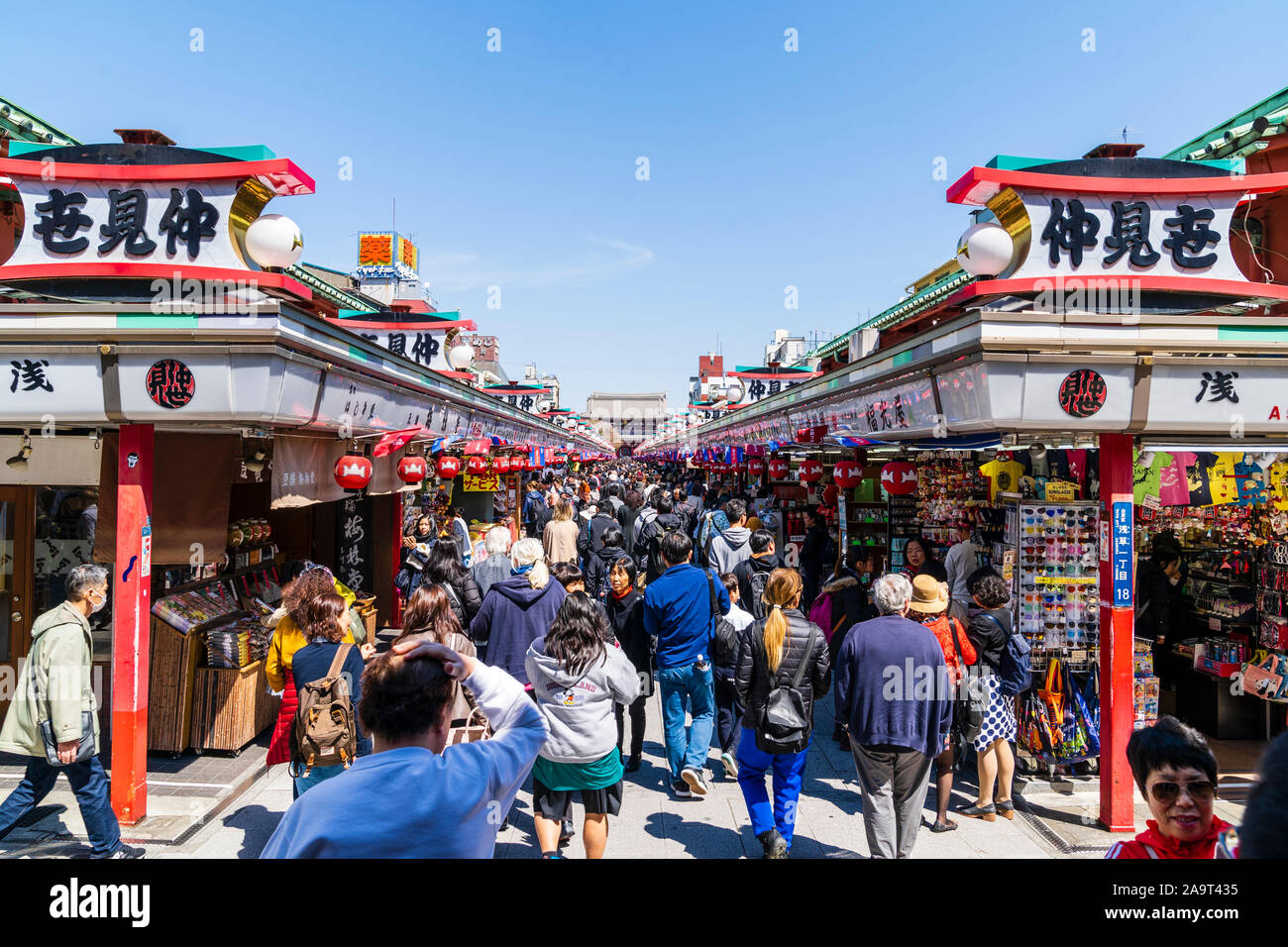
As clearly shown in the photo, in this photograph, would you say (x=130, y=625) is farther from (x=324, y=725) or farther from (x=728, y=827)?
(x=728, y=827)

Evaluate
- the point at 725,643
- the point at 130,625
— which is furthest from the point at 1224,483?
the point at 130,625

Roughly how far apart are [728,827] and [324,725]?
119 inches

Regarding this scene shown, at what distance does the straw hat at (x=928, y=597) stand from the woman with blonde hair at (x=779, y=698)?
3.37 feet

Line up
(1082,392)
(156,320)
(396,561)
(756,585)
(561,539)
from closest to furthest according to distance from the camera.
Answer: (156,320) → (1082,392) → (756,585) → (561,539) → (396,561)

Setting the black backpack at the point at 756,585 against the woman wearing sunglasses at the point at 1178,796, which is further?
the black backpack at the point at 756,585

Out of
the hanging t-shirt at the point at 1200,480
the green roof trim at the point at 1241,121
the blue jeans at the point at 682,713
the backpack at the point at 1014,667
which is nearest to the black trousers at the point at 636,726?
the blue jeans at the point at 682,713

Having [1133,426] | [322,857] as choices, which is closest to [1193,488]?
[1133,426]

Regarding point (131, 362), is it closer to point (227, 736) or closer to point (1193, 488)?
point (227, 736)

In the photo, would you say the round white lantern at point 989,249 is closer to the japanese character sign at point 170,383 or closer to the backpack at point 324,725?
the backpack at point 324,725

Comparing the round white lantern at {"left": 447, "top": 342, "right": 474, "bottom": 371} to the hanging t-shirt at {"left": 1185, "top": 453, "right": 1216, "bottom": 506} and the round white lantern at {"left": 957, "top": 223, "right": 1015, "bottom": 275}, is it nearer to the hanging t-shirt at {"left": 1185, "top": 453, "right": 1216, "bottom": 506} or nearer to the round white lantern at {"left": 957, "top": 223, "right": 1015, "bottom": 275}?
the round white lantern at {"left": 957, "top": 223, "right": 1015, "bottom": 275}

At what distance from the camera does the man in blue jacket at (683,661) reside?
584 cm

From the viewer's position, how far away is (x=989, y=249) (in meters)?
5.43

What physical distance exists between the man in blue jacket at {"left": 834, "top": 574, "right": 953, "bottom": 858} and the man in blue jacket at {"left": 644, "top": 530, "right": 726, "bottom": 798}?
66.9 inches
